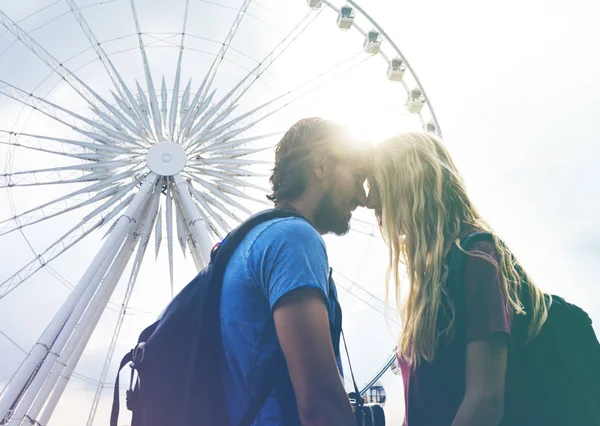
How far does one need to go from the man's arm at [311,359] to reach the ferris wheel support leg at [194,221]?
8.20m

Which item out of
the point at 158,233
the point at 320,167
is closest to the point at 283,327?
the point at 320,167

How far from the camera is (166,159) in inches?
472

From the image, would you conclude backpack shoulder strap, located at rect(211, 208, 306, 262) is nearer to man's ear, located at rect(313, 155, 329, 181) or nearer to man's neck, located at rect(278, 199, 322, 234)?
man's neck, located at rect(278, 199, 322, 234)

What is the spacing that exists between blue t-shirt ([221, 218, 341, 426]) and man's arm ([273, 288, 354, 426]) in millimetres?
46

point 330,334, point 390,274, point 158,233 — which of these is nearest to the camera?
point 330,334

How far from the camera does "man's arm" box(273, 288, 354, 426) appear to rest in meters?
1.55

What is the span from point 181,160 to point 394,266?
32.7 ft

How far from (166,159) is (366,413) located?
1070cm

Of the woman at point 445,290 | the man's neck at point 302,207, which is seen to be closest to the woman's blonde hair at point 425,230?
the woman at point 445,290

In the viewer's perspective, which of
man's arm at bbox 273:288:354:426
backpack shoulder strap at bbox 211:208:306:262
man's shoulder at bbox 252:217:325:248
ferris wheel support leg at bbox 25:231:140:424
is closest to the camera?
man's arm at bbox 273:288:354:426

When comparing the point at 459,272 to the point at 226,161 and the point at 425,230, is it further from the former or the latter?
the point at 226,161

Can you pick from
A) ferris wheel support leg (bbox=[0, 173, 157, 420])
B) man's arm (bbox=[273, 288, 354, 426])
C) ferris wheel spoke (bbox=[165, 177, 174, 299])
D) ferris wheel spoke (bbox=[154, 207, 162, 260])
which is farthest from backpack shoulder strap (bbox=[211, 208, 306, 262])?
ferris wheel spoke (bbox=[154, 207, 162, 260])

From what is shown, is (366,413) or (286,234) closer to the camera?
(286,234)

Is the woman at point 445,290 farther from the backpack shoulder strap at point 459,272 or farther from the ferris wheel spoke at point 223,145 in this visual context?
the ferris wheel spoke at point 223,145
